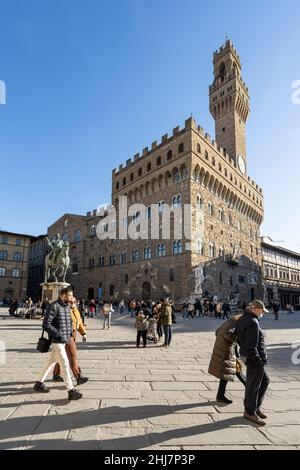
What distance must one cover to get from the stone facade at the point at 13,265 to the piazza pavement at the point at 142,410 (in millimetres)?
41690

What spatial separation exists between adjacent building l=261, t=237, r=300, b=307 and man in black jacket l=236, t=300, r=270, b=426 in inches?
1505

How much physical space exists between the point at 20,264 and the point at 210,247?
3082 cm

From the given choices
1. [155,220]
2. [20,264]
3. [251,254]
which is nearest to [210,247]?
[155,220]

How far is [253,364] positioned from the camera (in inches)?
143

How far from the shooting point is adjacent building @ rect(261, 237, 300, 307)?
1638 inches

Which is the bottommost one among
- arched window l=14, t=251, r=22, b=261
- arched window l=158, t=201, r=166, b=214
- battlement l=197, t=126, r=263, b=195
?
arched window l=14, t=251, r=22, b=261

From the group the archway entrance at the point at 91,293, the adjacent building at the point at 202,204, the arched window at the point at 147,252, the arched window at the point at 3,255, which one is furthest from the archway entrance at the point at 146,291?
the arched window at the point at 3,255

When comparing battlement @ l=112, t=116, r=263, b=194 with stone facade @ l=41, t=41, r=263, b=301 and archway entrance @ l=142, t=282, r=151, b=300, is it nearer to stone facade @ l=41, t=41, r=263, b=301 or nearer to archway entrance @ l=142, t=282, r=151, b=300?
stone facade @ l=41, t=41, r=263, b=301

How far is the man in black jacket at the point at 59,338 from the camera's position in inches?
166

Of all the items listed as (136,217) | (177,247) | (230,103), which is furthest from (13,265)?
(230,103)

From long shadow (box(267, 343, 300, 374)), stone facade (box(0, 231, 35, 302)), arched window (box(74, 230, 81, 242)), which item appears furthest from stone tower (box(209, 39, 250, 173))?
stone facade (box(0, 231, 35, 302))

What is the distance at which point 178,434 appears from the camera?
318cm

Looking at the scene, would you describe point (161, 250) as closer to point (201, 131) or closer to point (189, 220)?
point (189, 220)

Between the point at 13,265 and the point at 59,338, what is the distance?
149 ft
